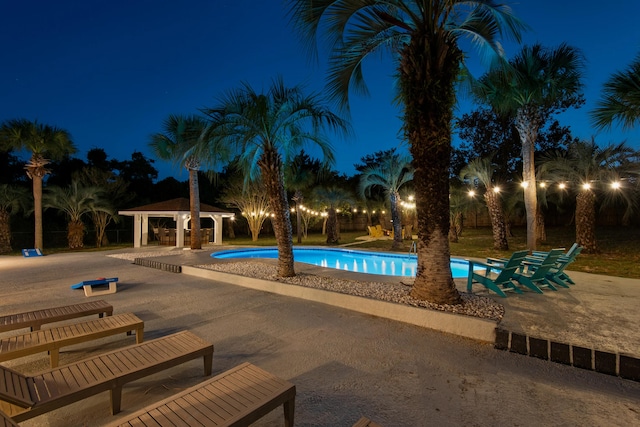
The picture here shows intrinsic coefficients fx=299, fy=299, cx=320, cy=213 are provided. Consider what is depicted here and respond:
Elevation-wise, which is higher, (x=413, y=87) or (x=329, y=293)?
(x=413, y=87)

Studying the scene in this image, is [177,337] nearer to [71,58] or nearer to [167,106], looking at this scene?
[71,58]

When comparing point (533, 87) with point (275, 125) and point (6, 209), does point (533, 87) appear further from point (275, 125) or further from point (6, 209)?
point (6, 209)

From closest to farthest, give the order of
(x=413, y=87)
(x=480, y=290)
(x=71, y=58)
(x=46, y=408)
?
(x=46, y=408), (x=413, y=87), (x=480, y=290), (x=71, y=58)

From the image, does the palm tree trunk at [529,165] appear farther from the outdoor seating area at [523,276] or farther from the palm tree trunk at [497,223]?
the outdoor seating area at [523,276]

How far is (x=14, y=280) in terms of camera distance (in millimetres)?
8266

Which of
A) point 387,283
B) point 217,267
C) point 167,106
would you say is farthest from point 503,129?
point 167,106

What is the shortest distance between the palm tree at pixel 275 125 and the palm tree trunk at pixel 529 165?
836 cm

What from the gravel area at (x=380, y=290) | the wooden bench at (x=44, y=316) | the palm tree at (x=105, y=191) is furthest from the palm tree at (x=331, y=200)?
the wooden bench at (x=44, y=316)

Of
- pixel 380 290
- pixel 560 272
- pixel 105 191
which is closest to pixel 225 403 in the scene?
pixel 380 290

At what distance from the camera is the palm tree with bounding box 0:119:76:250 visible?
49.1ft

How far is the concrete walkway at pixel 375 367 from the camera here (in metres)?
2.52

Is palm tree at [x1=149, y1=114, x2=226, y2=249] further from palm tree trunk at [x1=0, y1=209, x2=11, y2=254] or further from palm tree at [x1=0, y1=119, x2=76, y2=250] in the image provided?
palm tree trunk at [x1=0, y1=209, x2=11, y2=254]

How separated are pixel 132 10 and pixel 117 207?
85.6ft

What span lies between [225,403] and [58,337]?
2584mm
